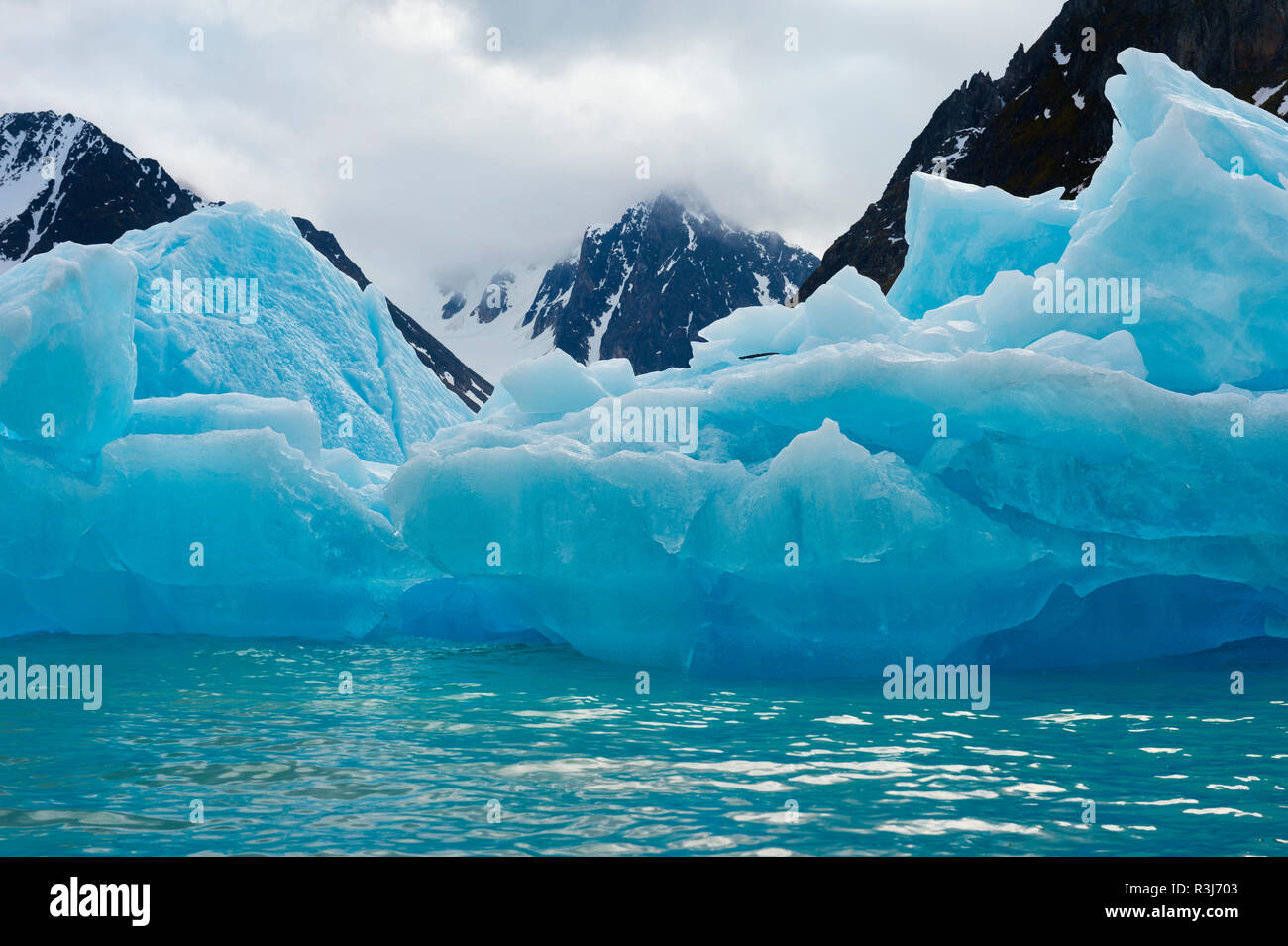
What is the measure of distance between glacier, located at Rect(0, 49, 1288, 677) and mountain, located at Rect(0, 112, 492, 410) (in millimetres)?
116634

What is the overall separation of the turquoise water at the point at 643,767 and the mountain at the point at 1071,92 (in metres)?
62.5

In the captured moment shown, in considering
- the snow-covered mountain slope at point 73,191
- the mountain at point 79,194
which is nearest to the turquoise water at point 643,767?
the mountain at point 79,194

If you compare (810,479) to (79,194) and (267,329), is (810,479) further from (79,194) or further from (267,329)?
(79,194)

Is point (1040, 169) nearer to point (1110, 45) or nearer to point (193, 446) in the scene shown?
point (1110, 45)

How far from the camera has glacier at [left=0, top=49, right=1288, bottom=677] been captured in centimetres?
875

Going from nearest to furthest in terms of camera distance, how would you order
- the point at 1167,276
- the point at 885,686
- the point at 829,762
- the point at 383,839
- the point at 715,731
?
the point at 383,839 < the point at 829,762 < the point at 715,731 < the point at 885,686 < the point at 1167,276

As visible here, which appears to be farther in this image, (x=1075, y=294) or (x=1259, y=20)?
(x=1259, y=20)

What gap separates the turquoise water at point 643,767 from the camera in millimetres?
4461

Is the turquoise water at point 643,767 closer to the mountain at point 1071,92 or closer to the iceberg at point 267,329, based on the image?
the iceberg at point 267,329

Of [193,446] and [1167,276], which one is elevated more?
[1167,276]

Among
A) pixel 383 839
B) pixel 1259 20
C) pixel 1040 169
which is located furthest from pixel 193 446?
pixel 1259 20

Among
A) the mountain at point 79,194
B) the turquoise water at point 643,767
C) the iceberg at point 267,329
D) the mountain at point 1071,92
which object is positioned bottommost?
the turquoise water at point 643,767
